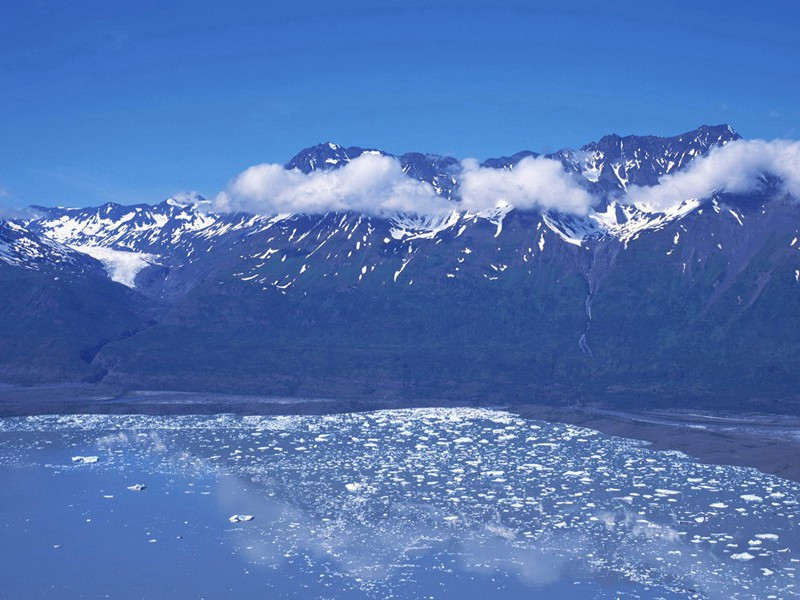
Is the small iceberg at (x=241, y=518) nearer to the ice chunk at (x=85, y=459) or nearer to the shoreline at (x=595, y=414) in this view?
the ice chunk at (x=85, y=459)

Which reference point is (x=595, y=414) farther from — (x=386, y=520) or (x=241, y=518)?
(x=241, y=518)

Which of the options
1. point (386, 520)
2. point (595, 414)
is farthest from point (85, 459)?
point (595, 414)

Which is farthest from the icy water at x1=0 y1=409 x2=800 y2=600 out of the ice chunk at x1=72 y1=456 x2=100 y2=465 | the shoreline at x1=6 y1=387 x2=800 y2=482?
the shoreline at x1=6 y1=387 x2=800 y2=482

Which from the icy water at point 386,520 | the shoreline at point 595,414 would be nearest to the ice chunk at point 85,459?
the icy water at point 386,520

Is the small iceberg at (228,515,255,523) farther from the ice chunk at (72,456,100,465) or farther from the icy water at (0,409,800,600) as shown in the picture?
the ice chunk at (72,456,100,465)

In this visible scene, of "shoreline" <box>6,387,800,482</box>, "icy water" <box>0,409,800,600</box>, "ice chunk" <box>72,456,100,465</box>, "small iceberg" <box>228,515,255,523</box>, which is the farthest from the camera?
"shoreline" <box>6,387,800,482</box>
